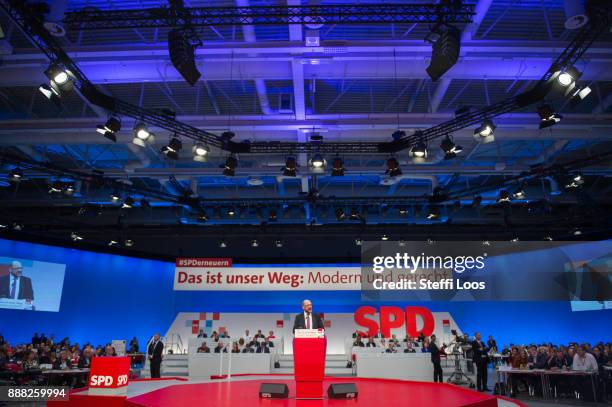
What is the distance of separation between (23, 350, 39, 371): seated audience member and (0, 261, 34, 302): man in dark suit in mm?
5791

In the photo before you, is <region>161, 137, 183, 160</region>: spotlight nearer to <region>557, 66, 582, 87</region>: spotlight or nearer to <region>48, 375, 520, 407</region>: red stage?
<region>48, 375, 520, 407</region>: red stage

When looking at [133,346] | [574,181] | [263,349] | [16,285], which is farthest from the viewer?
[133,346]

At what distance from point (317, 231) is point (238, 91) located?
9.01m

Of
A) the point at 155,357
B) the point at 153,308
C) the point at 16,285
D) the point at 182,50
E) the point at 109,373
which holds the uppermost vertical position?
the point at 182,50

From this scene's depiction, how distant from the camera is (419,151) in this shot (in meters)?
9.47

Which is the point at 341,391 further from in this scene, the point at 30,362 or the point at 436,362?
the point at 30,362

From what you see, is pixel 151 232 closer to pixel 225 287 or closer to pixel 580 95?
pixel 225 287

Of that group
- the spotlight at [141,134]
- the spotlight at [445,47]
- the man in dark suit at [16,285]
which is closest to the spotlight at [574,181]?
the spotlight at [445,47]

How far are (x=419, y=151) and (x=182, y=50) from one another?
5.44 m

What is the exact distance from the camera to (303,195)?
1505 centimetres

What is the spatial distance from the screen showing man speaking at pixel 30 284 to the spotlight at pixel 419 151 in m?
15.1

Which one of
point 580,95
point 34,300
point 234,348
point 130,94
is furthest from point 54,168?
point 580,95

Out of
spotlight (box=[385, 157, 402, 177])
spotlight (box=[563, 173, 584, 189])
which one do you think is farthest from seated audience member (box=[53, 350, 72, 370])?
spotlight (box=[563, 173, 584, 189])

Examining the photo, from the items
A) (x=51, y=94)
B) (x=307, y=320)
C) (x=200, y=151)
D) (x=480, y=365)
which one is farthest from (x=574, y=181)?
(x=51, y=94)
